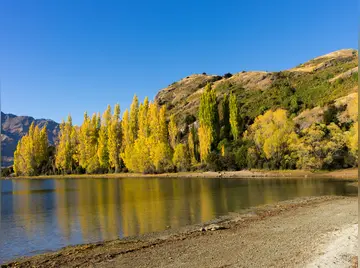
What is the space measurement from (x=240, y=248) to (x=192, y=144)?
211 ft

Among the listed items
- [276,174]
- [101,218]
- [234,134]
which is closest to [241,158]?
[276,174]

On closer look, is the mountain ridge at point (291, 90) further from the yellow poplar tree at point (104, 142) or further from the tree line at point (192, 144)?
the yellow poplar tree at point (104, 142)

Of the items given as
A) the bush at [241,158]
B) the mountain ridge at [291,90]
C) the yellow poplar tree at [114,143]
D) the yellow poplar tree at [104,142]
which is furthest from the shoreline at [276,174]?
the yellow poplar tree at [104,142]

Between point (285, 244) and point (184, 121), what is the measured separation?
9248 centimetres

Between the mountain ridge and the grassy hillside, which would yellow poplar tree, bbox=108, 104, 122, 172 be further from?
the grassy hillside

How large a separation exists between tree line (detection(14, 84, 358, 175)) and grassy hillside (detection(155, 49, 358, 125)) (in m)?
11.5

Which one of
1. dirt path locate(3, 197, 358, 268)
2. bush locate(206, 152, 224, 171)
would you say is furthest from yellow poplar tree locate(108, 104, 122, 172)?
dirt path locate(3, 197, 358, 268)

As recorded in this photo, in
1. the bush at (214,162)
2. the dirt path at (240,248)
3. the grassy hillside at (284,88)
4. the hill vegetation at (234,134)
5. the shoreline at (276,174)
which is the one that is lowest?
the dirt path at (240,248)

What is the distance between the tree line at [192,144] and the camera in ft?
186

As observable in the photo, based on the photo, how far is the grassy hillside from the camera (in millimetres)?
84131

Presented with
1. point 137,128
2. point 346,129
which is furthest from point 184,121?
point 346,129

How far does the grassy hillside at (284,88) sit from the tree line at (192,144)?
11518mm

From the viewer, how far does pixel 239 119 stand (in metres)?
79.6

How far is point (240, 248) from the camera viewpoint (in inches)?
527
